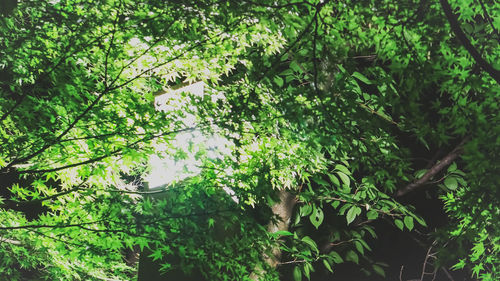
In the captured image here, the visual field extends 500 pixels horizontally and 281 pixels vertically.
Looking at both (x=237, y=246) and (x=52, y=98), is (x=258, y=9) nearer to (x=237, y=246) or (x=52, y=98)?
(x=52, y=98)

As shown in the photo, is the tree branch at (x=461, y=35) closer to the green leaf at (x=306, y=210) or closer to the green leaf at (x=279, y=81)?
the green leaf at (x=279, y=81)

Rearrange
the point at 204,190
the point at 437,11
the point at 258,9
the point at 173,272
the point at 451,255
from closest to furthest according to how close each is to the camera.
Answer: the point at 451,255 → the point at 437,11 → the point at 258,9 → the point at 204,190 → the point at 173,272

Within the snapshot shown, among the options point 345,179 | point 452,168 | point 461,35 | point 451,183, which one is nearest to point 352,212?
point 345,179

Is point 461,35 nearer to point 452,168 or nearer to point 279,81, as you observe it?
point 279,81

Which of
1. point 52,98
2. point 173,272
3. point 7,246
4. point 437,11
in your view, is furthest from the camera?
point 7,246

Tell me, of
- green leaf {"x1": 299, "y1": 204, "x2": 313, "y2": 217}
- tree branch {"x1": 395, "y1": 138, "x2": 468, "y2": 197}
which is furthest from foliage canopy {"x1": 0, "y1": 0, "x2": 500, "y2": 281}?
green leaf {"x1": 299, "y1": 204, "x2": 313, "y2": 217}

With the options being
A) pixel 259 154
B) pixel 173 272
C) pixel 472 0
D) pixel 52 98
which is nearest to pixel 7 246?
pixel 173 272

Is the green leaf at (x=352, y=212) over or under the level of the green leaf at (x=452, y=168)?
under

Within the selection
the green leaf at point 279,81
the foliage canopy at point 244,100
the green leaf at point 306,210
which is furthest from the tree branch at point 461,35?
the green leaf at point 306,210

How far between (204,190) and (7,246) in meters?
3.32

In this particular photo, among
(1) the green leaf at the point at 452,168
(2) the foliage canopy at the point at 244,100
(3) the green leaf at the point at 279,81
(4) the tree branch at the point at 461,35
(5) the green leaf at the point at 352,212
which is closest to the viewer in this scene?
(4) the tree branch at the point at 461,35

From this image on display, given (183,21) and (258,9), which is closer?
(258,9)

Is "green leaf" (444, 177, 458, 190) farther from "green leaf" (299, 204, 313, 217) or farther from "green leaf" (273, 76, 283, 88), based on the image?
"green leaf" (273, 76, 283, 88)

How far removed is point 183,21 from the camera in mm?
2148
